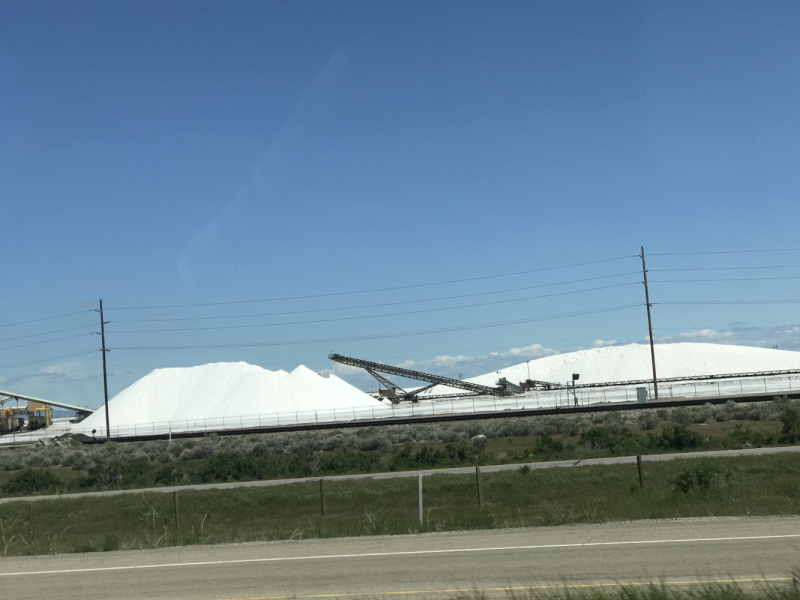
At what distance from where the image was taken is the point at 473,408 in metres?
79.0

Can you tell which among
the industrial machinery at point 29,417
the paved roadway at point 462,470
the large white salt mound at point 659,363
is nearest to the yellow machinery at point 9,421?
the industrial machinery at point 29,417

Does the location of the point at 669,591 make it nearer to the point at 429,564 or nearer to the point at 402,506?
the point at 429,564

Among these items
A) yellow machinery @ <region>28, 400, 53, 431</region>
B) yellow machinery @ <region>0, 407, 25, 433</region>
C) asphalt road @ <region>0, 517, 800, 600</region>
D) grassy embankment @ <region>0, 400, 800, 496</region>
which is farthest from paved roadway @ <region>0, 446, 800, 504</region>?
yellow machinery @ <region>0, 407, 25, 433</region>

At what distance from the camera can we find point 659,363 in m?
163

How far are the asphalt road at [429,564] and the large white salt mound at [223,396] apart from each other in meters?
69.2

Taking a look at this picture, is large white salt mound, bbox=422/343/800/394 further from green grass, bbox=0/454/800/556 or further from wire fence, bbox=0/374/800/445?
green grass, bbox=0/454/800/556

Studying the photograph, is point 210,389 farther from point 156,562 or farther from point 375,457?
point 156,562

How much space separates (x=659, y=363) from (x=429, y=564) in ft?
525

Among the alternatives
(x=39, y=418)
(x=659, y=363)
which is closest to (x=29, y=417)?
(x=39, y=418)

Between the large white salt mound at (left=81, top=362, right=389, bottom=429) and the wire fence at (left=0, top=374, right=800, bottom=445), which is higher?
the large white salt mound at (left=81, top=362, right=389, bottom=429)

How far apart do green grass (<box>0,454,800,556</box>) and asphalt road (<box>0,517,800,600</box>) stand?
152cm

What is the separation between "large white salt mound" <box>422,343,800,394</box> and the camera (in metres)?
158

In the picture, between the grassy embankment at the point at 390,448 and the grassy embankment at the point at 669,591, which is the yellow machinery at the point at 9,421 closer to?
the grassy embankment at the point at 390,448

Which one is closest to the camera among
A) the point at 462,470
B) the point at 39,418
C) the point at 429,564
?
the point at 429,564
